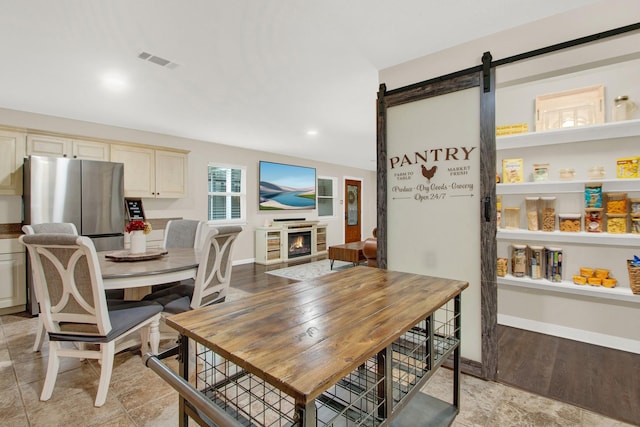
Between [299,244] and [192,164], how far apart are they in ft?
9.53

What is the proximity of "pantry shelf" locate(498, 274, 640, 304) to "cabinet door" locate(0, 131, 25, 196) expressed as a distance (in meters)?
5.33

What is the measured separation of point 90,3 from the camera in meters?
1.82

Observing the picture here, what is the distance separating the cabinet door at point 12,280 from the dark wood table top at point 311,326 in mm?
3771

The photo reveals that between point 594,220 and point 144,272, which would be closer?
point 144,272

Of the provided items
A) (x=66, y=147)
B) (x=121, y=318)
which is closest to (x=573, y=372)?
(x=121, y=318)

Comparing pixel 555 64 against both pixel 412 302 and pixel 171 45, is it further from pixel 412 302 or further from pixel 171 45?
pixel 171 45

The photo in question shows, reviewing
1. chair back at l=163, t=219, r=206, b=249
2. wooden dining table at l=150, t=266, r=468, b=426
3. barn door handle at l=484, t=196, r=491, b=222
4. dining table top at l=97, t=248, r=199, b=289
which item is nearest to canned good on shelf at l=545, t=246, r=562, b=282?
barn door handle at l=484, t=196, r=491, b=222

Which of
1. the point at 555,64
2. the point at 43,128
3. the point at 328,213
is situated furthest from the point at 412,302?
the point at 328,213

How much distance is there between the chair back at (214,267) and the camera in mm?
2221

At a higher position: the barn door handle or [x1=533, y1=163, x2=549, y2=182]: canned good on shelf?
[x1=533, y1=163, x2=549, y2=182]: canned good on shelf

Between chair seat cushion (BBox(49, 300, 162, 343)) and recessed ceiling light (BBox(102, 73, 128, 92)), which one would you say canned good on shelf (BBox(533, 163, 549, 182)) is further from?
recessed ceiling light (BBox(102, 73, 128, 92))

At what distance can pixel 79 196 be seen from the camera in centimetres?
353

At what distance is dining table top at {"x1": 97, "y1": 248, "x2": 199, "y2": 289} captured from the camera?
77.2 inches

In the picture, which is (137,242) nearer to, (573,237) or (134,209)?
(134,209)
